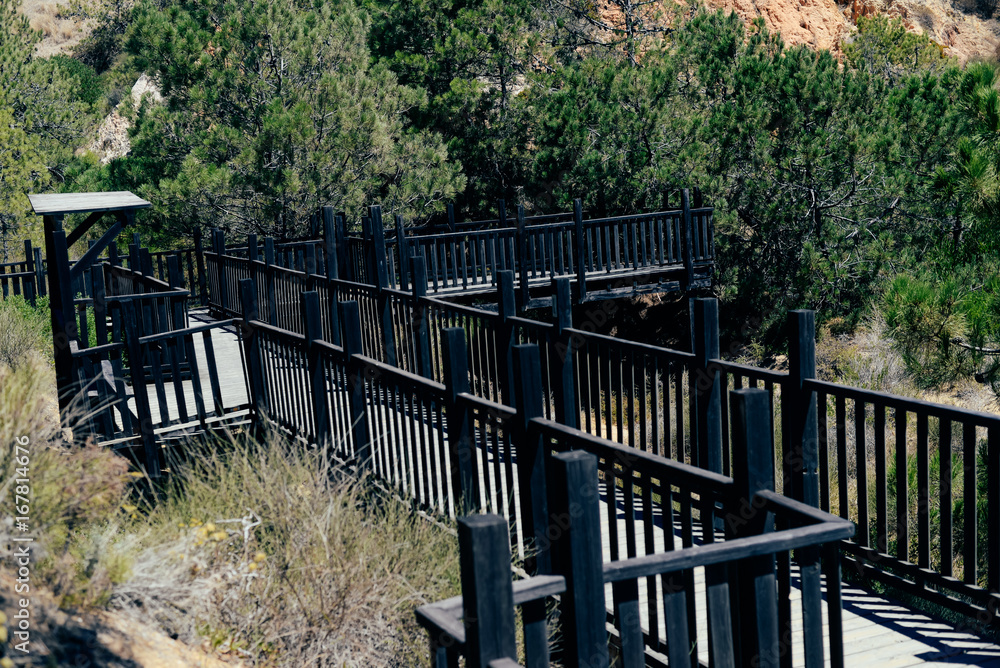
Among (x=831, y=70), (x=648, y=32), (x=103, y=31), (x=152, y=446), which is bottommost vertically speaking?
(x=152, y=446)

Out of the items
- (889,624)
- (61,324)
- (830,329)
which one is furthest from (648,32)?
(889,624)

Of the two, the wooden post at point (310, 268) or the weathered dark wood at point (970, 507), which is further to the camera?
the wooden post at point (310, 268)

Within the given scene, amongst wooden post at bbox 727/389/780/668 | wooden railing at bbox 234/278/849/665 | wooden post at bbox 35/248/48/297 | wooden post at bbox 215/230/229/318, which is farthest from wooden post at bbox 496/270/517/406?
wooden post at bbox 35/248/48/297

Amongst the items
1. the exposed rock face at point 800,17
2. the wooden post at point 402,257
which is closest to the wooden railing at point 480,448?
the wooden post at point 402,257

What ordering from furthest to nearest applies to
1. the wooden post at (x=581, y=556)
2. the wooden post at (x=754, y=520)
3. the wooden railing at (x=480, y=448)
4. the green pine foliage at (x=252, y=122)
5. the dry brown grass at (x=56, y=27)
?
the dry brown grass at (x=56, y=27) → the green pine foliage at (x=252, y=122) → the wooden railing at (x=480, y=448) → the wooden post at (x=754, y=520) → the wooden post at (x=581, y=556)

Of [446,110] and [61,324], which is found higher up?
[446,110]

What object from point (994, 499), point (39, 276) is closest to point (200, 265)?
point (39, 276)

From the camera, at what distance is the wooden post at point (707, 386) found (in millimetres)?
5473

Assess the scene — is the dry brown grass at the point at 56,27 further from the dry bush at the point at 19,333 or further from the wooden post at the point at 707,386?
the wooden post at the point at 707,386

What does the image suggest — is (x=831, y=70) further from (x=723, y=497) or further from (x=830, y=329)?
(x=723, y=497)

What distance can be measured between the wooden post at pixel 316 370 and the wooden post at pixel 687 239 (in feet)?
35.5

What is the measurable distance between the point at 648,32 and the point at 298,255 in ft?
42.4

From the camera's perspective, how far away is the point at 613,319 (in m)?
21.2

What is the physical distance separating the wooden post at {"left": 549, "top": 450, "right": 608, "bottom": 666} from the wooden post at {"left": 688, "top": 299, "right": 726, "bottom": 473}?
3111 mm
